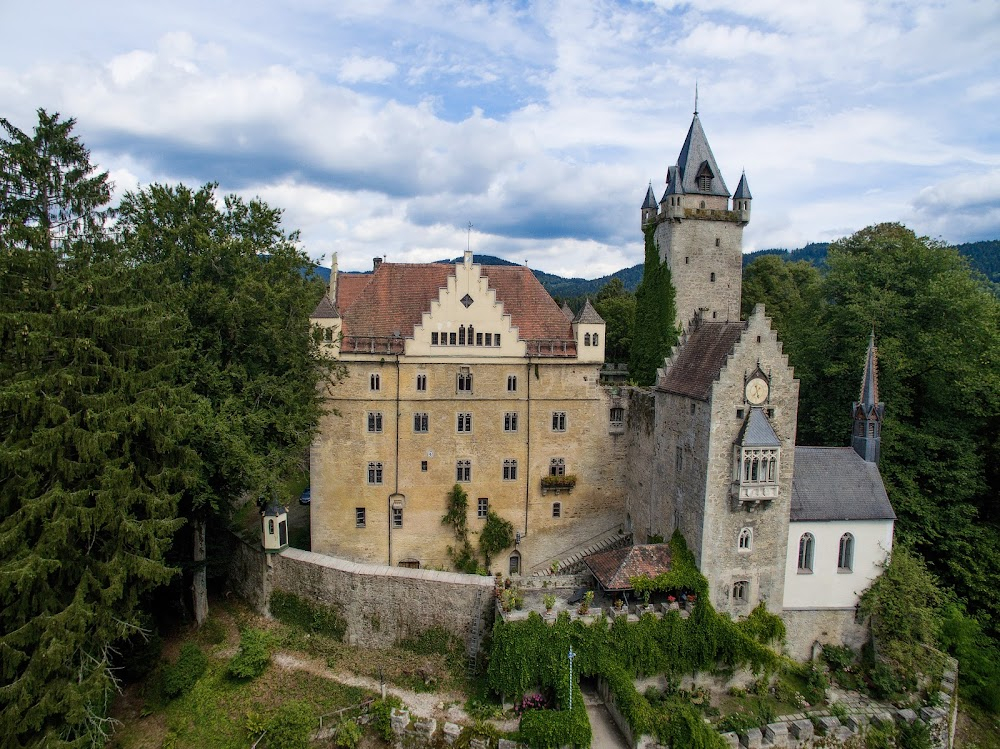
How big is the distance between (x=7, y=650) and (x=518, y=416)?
19.1 m

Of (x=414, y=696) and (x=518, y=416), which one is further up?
(x=518, y=416)

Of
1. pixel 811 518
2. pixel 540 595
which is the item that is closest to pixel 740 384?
pixel 811 518

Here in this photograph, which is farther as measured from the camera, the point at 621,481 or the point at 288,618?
the point at 621,481

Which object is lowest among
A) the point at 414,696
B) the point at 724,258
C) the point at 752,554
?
the point at 414,696

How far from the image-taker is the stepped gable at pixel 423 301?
27484mm

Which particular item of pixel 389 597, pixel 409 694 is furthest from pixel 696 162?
pixel 409 694

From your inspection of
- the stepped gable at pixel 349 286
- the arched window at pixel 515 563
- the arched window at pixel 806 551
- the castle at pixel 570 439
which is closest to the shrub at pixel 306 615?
the castle at pixel 570 439

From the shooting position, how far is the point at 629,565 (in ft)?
73.6

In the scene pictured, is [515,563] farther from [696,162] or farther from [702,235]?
[696,162]

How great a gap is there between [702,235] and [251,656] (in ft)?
84.0

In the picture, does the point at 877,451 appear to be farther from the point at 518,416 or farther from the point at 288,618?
the point at 288,618

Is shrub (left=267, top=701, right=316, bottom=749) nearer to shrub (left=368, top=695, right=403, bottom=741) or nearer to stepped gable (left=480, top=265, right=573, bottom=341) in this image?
shrub (left=368, top=695, right=403, bottom=741)

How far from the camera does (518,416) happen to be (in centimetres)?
2830

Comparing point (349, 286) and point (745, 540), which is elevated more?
point (349, 286)
